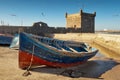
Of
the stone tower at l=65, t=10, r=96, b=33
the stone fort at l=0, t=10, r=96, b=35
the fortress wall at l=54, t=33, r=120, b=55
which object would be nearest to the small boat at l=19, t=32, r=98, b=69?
the fortress wall at l=54, t=33, r=120, b=55

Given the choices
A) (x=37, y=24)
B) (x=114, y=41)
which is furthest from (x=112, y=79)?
(x=37, y=24)

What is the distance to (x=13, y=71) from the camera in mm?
9648

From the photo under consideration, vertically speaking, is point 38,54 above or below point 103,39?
above

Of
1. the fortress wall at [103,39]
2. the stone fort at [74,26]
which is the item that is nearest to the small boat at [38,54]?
the fortress wall at [103,39]

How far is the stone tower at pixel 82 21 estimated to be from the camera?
49781 millimetres

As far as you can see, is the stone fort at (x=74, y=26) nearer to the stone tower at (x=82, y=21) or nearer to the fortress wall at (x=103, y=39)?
the stone tower at (x=82, y=21)

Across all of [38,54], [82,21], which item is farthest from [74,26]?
[38,54]

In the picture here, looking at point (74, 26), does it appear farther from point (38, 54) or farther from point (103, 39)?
point (38, 54)

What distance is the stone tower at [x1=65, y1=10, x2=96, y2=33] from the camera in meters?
49.8

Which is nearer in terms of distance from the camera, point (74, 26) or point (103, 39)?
point (103, 39)

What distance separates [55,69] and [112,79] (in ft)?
10.9

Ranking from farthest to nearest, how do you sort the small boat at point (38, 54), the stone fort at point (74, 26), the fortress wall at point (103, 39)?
the stone fort at point (74, 26) < the fortress wall at point (103, 39) < the small boat at point (38, 54)

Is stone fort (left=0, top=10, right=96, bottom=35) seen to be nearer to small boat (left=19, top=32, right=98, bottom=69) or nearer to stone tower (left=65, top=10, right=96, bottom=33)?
stone tower (left=65, top=10, right=96, bottom=33)

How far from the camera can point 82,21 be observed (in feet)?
164
